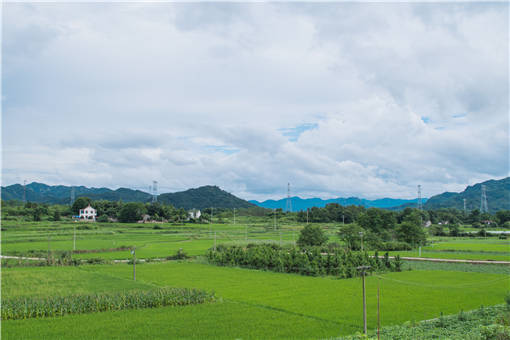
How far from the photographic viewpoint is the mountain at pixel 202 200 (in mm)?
184875

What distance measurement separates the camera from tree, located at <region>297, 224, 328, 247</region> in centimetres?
5581

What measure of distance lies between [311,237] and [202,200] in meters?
140

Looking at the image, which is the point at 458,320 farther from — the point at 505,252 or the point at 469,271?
the point at 505,252

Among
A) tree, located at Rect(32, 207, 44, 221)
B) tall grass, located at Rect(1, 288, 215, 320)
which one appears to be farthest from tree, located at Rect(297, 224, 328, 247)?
tree, located at Rect(32, 207, 44, 221)

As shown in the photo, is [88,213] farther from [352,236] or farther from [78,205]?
[352,236]

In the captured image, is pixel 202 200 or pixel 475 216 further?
pixel 202 200

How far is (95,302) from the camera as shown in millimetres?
20219

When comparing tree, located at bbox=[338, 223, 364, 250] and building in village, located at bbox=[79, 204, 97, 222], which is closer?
tree, located at bbox=[338, 223, 364, 250]

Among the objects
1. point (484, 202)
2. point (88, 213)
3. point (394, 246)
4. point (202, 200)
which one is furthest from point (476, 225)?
point (202, 200)

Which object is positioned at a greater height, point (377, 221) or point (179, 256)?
point (377, 221)

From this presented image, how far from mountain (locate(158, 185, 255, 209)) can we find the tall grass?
519 feet

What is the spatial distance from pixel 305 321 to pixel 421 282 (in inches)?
569

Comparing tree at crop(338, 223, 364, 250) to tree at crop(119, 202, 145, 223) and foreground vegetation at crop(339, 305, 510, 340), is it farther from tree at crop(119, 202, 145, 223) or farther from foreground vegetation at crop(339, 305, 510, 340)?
tree at crop(119, 202, 145, 223)

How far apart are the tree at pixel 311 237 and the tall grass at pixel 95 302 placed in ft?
112
